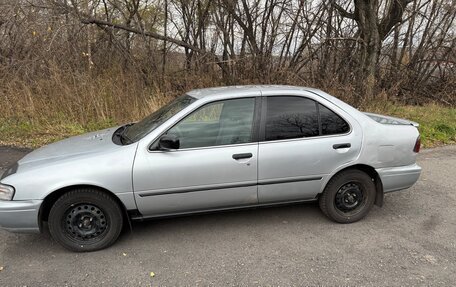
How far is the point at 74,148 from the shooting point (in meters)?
3.43

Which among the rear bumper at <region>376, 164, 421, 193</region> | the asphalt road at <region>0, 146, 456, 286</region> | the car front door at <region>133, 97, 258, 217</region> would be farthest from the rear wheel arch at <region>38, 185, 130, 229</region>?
the rear bumper at <region>376, 164, 421, 193</region>

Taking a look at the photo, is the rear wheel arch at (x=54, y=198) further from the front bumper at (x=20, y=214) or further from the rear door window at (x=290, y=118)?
the rear door window at (x=290, y=118)

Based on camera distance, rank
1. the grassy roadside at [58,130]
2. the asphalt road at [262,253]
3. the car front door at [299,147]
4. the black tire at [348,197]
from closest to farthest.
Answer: the asphalt road at [262,253], the car front door at [299,147], the black tire at [348,197], the grassy roadside at [58,130]

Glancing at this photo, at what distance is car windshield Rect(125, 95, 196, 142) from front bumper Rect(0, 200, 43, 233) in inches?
41.4

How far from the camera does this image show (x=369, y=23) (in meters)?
9.54

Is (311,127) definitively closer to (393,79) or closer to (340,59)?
(340,59)

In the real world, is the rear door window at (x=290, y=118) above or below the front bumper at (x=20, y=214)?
above

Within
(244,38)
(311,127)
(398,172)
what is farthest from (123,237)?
(244,38)

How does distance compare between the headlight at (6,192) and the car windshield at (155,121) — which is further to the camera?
the car windshield at (155,121)

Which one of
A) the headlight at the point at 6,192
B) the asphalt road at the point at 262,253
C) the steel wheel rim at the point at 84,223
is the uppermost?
the headlight at the point at 6,192

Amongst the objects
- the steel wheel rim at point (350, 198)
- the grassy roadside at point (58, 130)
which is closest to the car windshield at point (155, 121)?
the steel wheel rim at point (350, 198)

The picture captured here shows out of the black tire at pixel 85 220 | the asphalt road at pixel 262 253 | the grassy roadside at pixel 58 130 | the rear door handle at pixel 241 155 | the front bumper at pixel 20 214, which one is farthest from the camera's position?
the grassy roadside at pixel 58 130

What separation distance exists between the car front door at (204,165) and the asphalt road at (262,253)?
0.37 metres

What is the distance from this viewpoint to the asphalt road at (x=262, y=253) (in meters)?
2.80
